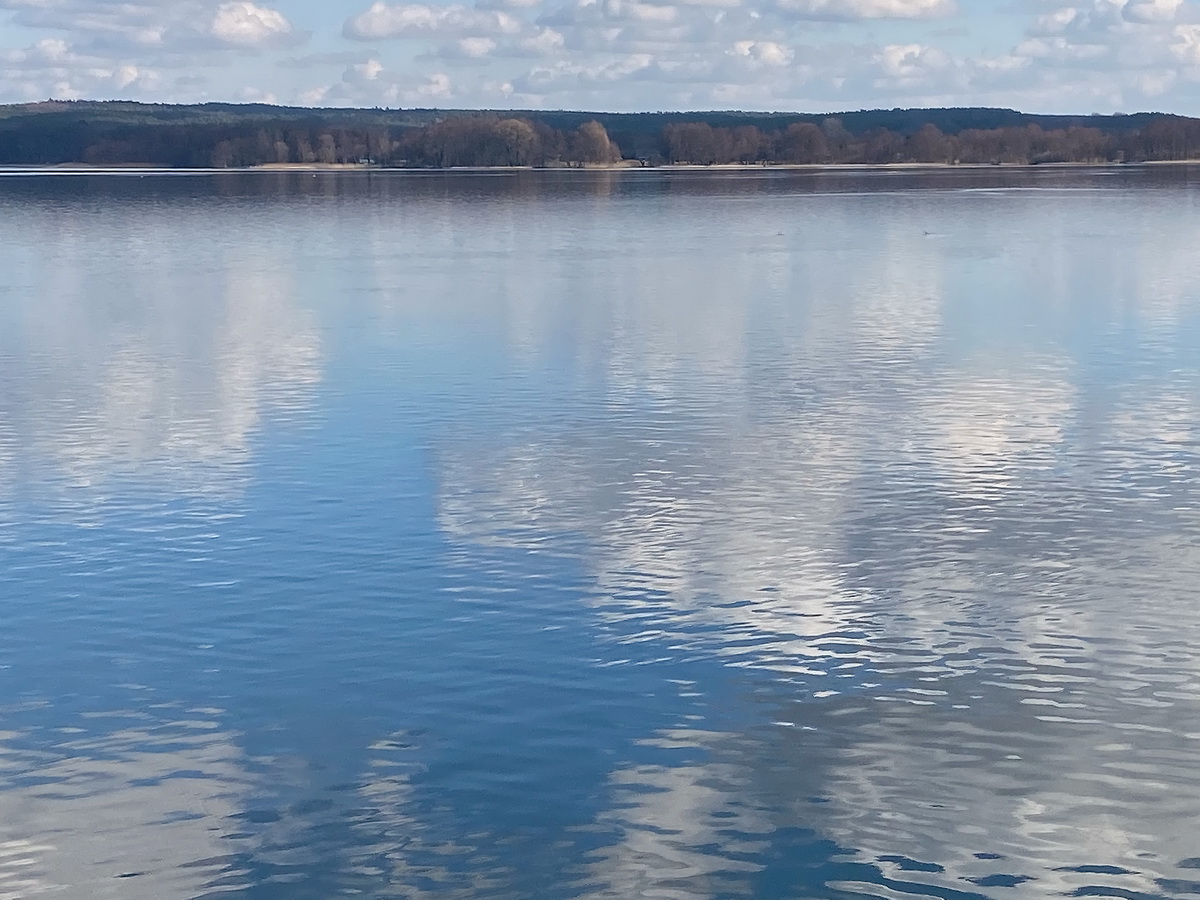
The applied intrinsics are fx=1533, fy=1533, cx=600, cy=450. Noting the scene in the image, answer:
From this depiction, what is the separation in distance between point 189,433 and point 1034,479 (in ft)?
33.5

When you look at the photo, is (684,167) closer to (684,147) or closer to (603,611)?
→ (684,147)

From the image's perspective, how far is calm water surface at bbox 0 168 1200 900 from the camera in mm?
8781

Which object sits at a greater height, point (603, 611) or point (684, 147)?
point (684, 147)

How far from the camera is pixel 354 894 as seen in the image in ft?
27.0

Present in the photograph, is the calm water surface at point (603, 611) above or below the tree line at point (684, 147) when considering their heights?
below

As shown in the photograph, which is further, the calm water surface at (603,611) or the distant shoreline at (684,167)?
the distant shoreline at (684,167)

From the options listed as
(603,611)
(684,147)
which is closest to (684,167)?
(684,147)

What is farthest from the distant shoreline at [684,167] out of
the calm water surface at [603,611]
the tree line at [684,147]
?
the calm water surface at [603,611]

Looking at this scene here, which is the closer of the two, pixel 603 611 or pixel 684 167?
pixel 603 611

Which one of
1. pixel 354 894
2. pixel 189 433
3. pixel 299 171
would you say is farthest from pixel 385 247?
pixel 299 171

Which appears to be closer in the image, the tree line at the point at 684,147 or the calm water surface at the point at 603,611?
the calm water surface at the point at 603,611

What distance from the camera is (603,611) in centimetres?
1254

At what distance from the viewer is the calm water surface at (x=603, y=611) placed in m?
8.78

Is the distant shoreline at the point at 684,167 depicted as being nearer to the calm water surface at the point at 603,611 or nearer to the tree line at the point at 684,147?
the tree line at the point at 684,147
